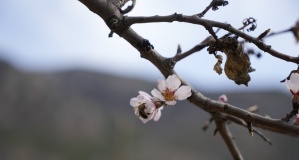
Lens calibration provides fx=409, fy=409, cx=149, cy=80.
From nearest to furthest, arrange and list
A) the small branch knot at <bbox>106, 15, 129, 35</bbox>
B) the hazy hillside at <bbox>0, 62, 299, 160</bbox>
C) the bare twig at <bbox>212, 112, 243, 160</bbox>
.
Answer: the small branch knot at <bbox>106, 15, 129, 35</bbox>
the bare twig at <bbox>212, 112, 243, 160</bbox>
the hazy hillside at <bbox>0, 62, 299, 160</bbox>

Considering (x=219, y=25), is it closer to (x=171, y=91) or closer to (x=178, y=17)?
(x=178, y=17)

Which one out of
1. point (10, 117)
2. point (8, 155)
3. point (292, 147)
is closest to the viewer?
point (8, 155)

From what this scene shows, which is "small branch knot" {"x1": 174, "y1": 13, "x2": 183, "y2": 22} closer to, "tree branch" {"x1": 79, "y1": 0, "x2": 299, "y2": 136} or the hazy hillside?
"tree branch" {"x1": 79, "y1": 0, "x2": 299, "y2": 136}

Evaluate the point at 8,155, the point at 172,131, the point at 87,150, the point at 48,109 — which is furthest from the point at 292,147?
the point at 8,155

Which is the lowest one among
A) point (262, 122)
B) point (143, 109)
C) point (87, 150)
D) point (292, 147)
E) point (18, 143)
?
point (262, 122)

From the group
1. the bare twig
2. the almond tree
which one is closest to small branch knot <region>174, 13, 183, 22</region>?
the almond tree

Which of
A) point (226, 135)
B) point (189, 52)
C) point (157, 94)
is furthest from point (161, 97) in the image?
point (226, 135)

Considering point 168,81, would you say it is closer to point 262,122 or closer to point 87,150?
point 262,122
